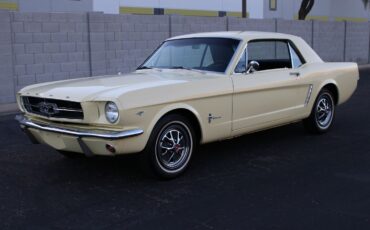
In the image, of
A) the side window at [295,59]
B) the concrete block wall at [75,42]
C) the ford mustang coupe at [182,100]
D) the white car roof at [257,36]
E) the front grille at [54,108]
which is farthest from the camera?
the concrete block wall at [75,42]

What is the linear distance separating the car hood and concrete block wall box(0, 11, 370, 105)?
6.23m

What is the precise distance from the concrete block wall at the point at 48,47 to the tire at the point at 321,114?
6.94 meters

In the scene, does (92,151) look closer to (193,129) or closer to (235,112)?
(193,129)

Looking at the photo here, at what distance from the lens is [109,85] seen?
17.1 feet

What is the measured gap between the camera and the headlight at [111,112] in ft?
15.4

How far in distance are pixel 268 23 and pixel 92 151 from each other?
15.2 metres

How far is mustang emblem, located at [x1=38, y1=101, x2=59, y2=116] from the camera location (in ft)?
16.6

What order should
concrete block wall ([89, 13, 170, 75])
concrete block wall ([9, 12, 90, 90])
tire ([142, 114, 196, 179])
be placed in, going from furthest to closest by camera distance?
concrete block wall ([89, 13, 170, 75]) < concrete block wall ([9, 12, 90, 90]) < tire ([142, 114, 196, 179])

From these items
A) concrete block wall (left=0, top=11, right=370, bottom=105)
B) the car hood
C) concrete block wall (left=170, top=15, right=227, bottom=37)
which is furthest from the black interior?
concrete block wall (left=170, top=15, right=227, bottom=37)

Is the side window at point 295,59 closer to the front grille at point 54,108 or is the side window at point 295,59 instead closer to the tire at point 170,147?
the tire at point 170,147

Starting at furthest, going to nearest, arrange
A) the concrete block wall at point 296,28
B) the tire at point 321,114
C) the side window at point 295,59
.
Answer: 1. the concrete block wall at point 296,28
2. the tire at point 321,114
3. the side window at point 295,59

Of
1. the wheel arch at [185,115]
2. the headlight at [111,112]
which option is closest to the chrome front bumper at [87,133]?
the headlight at [111,112]

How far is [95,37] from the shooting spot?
43.1 feet

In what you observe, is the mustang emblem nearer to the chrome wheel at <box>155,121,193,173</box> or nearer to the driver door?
the chrome wheel at <box>155,121,193,173</box>
